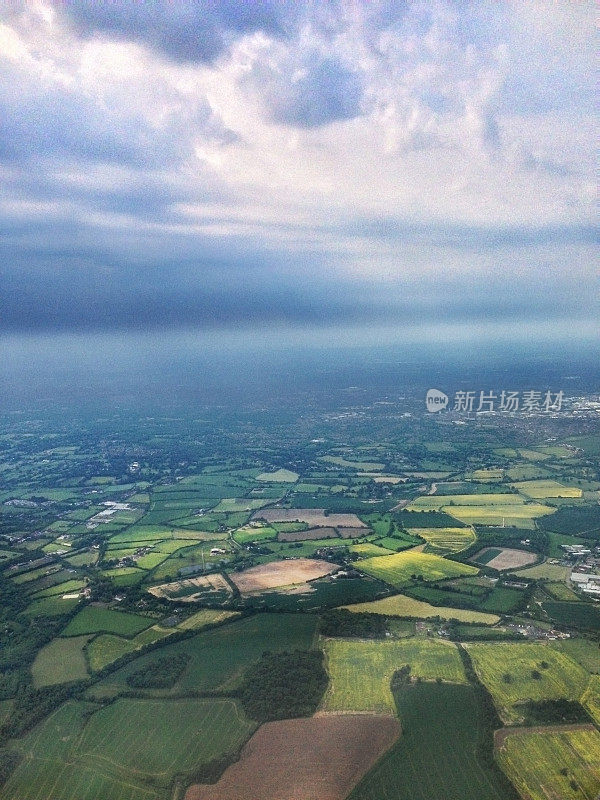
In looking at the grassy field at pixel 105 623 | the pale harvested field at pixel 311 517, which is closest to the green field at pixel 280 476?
the pale harvested field at pixel 311 517

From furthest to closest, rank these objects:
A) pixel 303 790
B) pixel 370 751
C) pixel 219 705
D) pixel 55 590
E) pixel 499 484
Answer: pixel 499 484 < pixel 55 590 < pixel 219 705 < pixel 370 751 < pixel 303 790

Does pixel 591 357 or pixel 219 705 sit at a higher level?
pixel 591 357

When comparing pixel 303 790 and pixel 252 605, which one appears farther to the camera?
pixel 252 605

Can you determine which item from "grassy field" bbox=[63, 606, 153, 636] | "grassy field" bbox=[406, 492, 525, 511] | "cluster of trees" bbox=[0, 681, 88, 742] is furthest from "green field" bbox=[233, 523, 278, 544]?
"cluster of trees" bbox=[0, 681, 88, 742]

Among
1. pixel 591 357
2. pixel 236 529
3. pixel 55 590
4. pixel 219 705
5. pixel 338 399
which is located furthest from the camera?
pixel 591 357

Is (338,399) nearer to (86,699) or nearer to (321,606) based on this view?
(321,606)

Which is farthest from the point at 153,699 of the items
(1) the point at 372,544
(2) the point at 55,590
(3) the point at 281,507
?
(3) the point at 281,507
